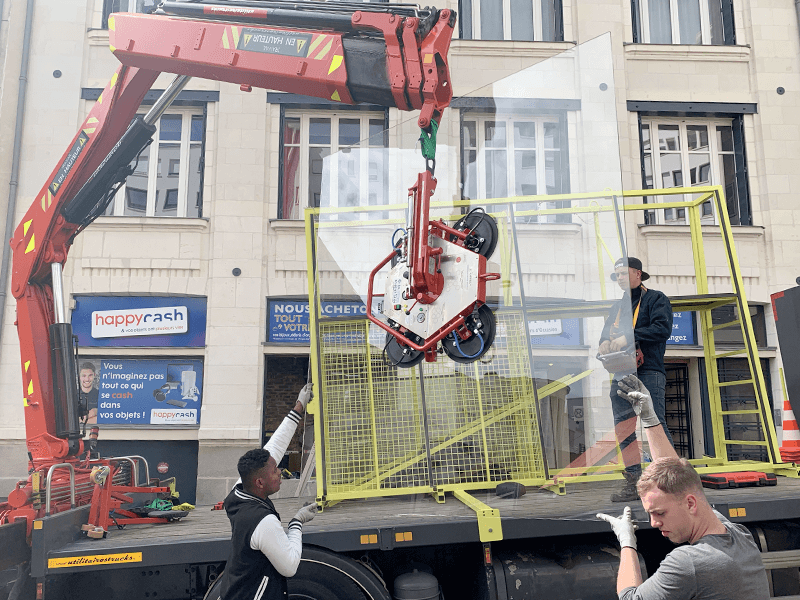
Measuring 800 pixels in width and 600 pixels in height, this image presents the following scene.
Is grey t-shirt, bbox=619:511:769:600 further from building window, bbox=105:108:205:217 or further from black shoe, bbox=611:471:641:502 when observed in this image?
building window, bbox=105:108:205:217

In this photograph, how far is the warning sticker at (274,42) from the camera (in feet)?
14.6

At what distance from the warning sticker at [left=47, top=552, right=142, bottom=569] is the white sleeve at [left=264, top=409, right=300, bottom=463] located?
95 centimetres

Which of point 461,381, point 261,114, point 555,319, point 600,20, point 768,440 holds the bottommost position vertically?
point 768,440

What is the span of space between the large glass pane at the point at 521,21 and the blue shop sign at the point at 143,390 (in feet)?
27.4

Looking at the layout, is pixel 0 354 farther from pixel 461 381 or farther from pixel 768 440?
pixel 768 440

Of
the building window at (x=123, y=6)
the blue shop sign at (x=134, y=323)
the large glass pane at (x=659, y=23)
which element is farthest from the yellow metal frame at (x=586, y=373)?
the building window at (x=123, y=6)

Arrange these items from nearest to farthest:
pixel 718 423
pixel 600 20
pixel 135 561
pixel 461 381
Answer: pixel 135 561
pixel 461 381
pixel 718 423
pixel 600 20

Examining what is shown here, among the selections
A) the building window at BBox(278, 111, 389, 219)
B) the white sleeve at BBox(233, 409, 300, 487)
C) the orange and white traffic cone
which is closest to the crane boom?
the white sleeve at BBox(233, 409, 300, 487)

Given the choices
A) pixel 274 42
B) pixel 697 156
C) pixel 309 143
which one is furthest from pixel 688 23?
pixel 274 42

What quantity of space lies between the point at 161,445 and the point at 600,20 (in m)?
10.7

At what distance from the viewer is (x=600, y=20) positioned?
11.5 m

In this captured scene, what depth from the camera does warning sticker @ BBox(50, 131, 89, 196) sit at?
17.1ft

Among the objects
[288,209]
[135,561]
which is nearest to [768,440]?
[135,561]

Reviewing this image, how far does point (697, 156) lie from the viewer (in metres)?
11.7
